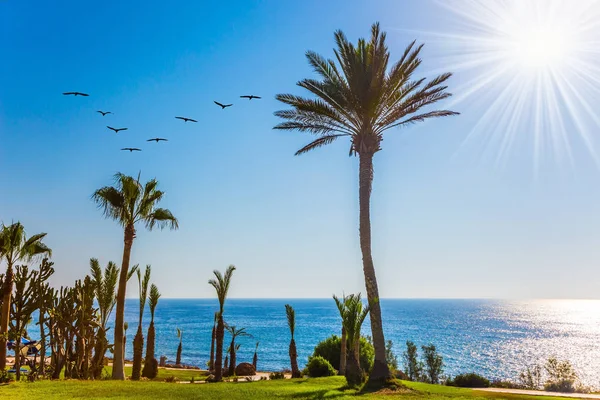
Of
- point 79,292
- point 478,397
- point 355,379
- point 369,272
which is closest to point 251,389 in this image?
point 355,379

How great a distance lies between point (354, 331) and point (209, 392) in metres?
6.39

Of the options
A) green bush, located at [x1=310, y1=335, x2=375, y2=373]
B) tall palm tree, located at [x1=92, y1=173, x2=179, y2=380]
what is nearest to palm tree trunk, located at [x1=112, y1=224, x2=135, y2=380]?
tall palm tree, located at [x1=92, y1=173, x2=179, y2=380]

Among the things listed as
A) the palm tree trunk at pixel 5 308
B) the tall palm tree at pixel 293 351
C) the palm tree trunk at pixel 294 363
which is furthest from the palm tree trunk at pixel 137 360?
the tall palm tree at pixel 293 351

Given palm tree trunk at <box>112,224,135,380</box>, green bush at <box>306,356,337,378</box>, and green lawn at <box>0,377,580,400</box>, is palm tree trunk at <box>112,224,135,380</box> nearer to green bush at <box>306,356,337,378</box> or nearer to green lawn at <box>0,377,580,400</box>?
green lawn at <box>0,377,580,400</box>

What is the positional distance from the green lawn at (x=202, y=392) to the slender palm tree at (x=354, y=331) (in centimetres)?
83

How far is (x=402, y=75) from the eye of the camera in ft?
66.6

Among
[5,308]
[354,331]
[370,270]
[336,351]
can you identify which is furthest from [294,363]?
[5,308]

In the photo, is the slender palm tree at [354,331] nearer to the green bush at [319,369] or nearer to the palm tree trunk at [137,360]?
the green bush at [319,369]

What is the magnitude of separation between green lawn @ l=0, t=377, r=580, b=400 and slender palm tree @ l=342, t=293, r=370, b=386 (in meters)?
0.83

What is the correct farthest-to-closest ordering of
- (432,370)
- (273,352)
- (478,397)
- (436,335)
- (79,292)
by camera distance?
(436,335) → (273,352) → (432,370) → (79,292) → (478,397)

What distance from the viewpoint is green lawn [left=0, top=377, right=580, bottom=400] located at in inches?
595

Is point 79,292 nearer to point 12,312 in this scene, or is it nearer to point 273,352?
point 12,312

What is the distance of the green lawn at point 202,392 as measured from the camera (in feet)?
49.6

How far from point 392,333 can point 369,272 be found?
111744mm
